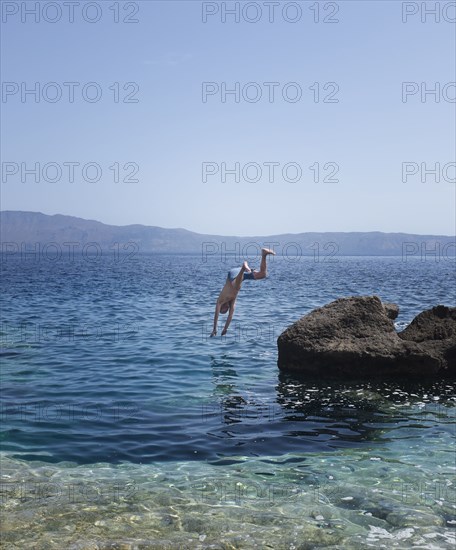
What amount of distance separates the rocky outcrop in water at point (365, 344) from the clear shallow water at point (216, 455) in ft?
2.08

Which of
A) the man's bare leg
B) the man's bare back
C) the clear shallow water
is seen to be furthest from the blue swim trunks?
the clear shallow water

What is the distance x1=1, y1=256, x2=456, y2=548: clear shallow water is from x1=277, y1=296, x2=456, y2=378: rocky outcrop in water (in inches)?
25.0

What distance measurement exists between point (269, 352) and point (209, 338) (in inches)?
139

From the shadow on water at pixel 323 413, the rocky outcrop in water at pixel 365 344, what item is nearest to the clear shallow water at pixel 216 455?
the shadow on water at pixel 323 413

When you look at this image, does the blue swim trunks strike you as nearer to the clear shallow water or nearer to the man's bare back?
the man's bare back

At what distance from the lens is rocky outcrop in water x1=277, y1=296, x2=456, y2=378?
1523cm

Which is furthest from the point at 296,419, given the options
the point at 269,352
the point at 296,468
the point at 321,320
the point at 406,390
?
the point at 269,352

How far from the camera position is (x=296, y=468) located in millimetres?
9594

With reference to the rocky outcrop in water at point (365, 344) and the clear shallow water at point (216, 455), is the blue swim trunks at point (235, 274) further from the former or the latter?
the clear shallow water at point (216, 455)

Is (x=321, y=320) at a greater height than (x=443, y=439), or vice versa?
(x=321, y=320)

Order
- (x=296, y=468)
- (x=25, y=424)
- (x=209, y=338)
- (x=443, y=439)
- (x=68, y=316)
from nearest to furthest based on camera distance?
1. (x=296, y=468)
2. (x=443, y=439)
3. (x=25, y=424)
4. (x=209, y=338)
5. (x=68, y=316)

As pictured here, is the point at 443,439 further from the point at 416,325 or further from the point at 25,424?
the point at 25,424

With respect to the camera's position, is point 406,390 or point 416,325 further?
point 416,325

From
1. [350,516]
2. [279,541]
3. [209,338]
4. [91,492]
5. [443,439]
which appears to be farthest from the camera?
[209,338]
